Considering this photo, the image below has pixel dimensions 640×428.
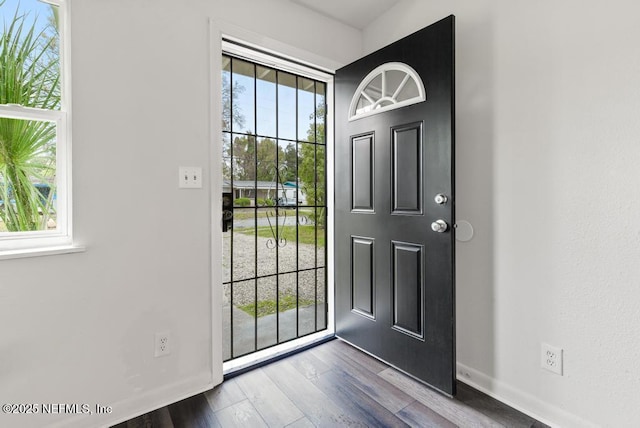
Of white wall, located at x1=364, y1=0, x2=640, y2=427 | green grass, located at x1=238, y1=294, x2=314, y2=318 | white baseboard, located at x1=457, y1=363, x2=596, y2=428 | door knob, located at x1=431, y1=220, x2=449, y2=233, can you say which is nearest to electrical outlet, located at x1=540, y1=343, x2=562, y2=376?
white wall, located at x1=364, y1=0, x2=640, y2=427

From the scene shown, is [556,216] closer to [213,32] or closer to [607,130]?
[607,130]

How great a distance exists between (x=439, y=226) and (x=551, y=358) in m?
0.79

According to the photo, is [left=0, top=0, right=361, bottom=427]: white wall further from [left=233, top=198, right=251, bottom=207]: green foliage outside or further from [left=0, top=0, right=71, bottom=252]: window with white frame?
[left=233, top=198, right=251, bottom=207]: green foliage outside

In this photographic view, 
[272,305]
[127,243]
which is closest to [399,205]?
[272,305]

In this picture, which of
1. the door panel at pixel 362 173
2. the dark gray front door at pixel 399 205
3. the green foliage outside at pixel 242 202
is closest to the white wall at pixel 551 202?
the dark gray front door at pixel 399 205

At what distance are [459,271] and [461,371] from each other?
585mm

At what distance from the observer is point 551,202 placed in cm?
145

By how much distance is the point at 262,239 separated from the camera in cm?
214

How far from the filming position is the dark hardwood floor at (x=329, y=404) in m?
1.47

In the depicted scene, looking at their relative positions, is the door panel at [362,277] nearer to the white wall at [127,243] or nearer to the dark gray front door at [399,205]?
the dark gray front door at [399,205]

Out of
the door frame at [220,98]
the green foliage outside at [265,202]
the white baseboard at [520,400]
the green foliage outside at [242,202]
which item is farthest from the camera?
the green foliage outside at [265,202]

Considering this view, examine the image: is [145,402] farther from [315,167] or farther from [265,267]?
[315,167]

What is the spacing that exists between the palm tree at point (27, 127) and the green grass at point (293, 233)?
99cm

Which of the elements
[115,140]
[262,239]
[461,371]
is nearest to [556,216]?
[461,371]
